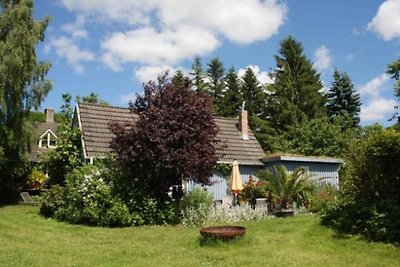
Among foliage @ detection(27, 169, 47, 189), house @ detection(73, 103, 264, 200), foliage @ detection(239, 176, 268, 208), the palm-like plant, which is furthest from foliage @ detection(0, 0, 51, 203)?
the palm-like plant

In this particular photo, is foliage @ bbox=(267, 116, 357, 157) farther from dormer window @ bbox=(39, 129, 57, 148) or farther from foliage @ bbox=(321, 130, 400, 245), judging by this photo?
dormer window @ bbox=(39, 129, 57, 148)

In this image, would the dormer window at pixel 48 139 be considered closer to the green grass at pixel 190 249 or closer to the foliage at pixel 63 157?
the foliage at pixel 63 157

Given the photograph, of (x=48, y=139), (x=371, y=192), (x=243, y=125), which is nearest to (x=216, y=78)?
(x=48, y=139)

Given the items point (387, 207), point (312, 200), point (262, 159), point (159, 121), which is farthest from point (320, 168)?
point (387, 207)

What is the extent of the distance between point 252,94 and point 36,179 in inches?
1171

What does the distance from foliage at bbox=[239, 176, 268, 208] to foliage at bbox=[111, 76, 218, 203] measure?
4.11m

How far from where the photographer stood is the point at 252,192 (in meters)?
21.0

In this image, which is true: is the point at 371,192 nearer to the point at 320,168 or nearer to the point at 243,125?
the point at 320,168

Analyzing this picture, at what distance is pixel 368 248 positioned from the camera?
10336mm

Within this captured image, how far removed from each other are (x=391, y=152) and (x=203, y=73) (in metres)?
48.3

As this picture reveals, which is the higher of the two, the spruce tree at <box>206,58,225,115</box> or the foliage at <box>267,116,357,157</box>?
the spruce tree at <box>206,58,225,115</box>

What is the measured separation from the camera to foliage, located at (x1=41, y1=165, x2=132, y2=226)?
15742 millimetres

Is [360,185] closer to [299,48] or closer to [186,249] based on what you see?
[186,249]

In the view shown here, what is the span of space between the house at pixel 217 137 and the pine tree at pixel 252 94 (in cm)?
2403
